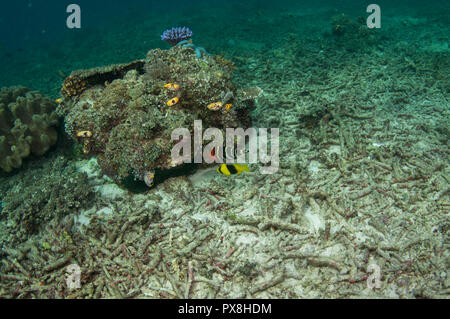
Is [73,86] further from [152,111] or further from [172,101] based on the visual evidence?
[172,101]

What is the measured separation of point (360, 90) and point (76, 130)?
7970mm

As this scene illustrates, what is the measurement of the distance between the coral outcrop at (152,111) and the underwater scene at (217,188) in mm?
A: 27

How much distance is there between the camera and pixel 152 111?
4.68 meters

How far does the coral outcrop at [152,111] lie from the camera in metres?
4.46

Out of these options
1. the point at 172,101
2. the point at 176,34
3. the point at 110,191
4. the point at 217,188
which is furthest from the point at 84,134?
the point at 176,34

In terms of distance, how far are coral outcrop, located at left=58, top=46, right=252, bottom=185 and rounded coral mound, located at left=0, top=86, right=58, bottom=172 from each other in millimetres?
2266

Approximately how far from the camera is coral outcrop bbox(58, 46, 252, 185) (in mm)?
4465

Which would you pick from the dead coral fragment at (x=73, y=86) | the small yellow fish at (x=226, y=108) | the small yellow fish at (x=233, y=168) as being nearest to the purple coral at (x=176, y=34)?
the dead coral fragment at (x=73, y=86)

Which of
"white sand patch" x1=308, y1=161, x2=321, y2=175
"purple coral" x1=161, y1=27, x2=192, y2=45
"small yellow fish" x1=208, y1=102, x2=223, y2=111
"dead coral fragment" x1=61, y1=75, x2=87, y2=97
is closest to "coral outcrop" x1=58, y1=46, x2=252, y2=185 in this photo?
"small yellow fish" x1=208, y1=102, x2=223, y2=111

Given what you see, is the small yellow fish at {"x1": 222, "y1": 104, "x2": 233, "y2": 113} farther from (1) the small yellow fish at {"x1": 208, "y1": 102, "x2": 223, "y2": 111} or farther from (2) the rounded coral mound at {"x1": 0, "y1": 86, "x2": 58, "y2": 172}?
(2) the rounded coral mound at {"x1": 0, "y1": 86, "x2": 58, "y2": 172}

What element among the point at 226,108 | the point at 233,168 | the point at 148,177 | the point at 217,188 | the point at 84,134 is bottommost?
the point at 217,188

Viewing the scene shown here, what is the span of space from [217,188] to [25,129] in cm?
556

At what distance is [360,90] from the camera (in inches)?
317
